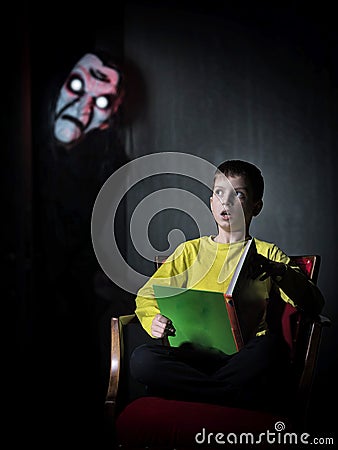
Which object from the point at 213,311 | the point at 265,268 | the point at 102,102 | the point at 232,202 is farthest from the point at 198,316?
the point at 102,102

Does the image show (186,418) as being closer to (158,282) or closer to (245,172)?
(158,282)

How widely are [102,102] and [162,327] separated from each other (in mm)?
956

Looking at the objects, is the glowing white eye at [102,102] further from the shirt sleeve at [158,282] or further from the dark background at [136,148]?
Result: the shirt sleeve at [158,282]

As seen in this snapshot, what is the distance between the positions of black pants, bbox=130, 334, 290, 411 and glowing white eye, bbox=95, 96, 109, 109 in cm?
97

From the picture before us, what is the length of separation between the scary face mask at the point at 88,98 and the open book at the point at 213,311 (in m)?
0.89

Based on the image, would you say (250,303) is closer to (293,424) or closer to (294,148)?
(293,424)

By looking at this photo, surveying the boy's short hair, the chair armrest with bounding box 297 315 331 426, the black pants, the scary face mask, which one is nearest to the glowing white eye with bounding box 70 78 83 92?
the scary face mask

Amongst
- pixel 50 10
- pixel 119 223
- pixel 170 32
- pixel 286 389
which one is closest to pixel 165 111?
pixel 170 32

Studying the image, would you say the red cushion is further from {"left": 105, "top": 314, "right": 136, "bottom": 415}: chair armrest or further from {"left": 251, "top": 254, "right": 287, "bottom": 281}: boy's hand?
{"left": 251, "top": 254, "right": 287, "bottom": 281}: boy's hand

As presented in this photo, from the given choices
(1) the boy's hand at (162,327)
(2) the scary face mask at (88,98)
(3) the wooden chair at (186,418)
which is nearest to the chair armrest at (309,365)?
(3) the wooden chair at (186,418)

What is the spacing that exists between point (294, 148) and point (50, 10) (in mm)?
979

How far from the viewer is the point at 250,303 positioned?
53.0 inches

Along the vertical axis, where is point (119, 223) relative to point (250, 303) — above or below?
above

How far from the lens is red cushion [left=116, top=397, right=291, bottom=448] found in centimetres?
112
